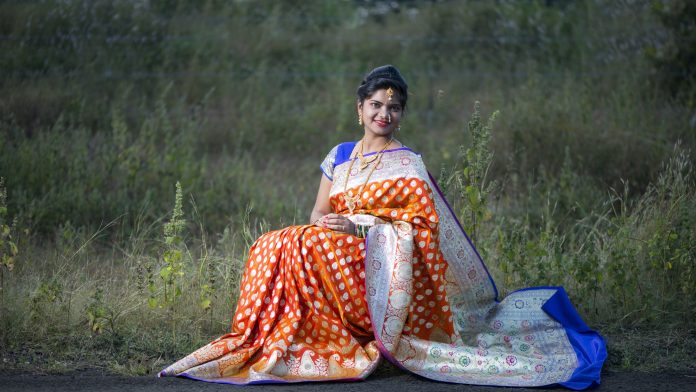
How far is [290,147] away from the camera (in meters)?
10.6

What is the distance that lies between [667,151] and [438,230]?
4.34 metres

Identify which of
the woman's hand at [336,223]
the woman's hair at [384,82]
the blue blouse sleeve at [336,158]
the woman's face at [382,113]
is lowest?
the woman's hand at [336,223]

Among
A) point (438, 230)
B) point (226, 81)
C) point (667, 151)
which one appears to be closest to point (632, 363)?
point (438, 230)

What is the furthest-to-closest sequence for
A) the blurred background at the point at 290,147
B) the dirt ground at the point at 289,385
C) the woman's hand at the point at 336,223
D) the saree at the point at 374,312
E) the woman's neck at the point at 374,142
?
the blurred background at the point at 290,147, the woman's neck at the point at 374,142, the woman's hand at the point at 336,223, the saree at the point at 374,312, the dirt ground at the point at 289,385

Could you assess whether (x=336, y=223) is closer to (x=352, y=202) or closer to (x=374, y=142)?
(x=352, y=202)

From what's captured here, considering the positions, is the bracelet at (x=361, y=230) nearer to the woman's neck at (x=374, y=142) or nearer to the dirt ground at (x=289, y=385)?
the woman's neck at (x=374, y=142)

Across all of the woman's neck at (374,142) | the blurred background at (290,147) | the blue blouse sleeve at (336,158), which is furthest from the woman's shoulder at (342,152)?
the blurred background at (290,147)

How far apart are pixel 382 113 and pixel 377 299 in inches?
37.1

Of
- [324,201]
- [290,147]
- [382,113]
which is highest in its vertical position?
[382,113]

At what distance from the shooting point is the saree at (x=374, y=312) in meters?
4.39

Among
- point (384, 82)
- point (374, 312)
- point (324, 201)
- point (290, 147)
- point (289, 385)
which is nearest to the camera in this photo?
point (289, 385)

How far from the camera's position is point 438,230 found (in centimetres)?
470

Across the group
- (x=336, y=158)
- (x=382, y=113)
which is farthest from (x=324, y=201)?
(x=382, y=113)

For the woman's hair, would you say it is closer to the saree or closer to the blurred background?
the saree
